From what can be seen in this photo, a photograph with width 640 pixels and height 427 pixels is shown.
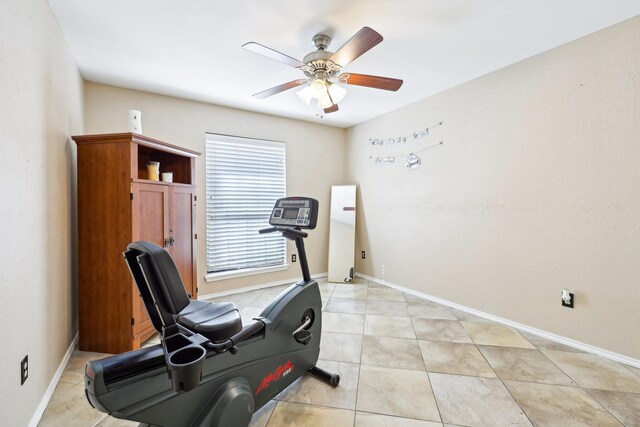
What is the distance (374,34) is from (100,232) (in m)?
2.50

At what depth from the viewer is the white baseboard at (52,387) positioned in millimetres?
1554

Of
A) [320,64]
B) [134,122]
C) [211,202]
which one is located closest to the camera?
[320,64]

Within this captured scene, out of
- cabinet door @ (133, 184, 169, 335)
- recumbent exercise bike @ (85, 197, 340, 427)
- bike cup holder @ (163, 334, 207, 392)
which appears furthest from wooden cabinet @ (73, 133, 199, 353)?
bike cup holder @ (163, 334, 207, 392)

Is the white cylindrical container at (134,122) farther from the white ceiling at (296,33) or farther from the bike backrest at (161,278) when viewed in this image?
the bike backrest at (161,278)

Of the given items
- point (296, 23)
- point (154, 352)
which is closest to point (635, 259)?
point (296, 23)

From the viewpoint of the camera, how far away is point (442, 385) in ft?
6.25

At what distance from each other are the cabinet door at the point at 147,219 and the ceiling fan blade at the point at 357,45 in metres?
1.87

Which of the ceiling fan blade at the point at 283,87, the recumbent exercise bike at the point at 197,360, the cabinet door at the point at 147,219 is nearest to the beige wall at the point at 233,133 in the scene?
the cabinet door at the point at 147,219

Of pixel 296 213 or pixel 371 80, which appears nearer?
pixel 296 213

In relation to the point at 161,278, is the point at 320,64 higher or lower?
higher

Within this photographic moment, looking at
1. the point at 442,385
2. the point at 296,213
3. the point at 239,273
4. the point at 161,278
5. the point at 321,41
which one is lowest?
the point at 442,385

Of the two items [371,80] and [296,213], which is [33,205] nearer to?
[296,213]

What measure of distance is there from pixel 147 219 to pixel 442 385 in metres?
2.62

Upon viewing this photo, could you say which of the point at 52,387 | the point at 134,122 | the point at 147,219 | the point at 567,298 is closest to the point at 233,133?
the point at 134,122
